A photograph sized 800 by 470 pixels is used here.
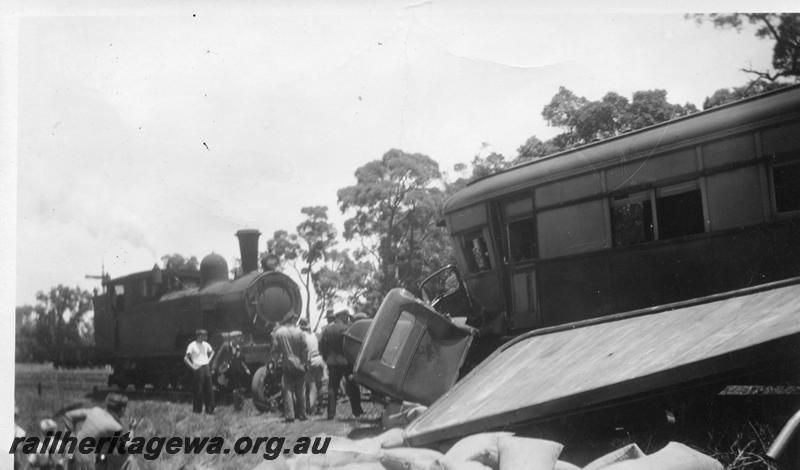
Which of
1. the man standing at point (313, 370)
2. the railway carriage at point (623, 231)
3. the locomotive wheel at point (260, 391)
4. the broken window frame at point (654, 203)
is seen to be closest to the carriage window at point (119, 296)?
the locomotive wheel at point (260, 391)

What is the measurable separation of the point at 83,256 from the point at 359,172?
8.94 feet

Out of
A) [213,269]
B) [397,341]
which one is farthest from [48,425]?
[213,269]

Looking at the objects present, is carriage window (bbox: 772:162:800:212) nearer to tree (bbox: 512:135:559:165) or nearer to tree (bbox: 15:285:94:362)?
Result: tree (bbox: 512:135:559:165)

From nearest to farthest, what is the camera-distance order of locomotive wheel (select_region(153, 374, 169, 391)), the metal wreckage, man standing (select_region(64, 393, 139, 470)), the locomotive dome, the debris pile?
the debris pile
the metal wreckage
man standing (select_region(64, 393, 139, 470))
locomotive wheel (select_region(153, 374, 169, 391))
the locomotive dome

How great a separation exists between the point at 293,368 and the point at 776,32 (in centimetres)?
615

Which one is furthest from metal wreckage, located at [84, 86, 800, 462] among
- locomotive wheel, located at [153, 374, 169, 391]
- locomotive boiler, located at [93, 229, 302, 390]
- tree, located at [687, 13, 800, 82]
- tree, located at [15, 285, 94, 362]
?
locomotive wheel, located at [153, 374, 169, 391]

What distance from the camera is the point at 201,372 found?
9.03 m

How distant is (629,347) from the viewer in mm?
4418

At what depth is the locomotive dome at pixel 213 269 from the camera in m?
12.2

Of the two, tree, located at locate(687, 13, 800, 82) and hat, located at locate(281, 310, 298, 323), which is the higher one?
tree, located at locate(687, 13, 800, 82)

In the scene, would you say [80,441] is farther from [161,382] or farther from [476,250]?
[161,382]

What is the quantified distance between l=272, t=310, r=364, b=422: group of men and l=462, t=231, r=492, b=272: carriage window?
5.73ft

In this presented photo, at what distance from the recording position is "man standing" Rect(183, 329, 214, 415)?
8695mm

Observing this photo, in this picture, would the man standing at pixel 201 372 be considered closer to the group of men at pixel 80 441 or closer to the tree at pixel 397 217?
the tree at pixel 397 217
